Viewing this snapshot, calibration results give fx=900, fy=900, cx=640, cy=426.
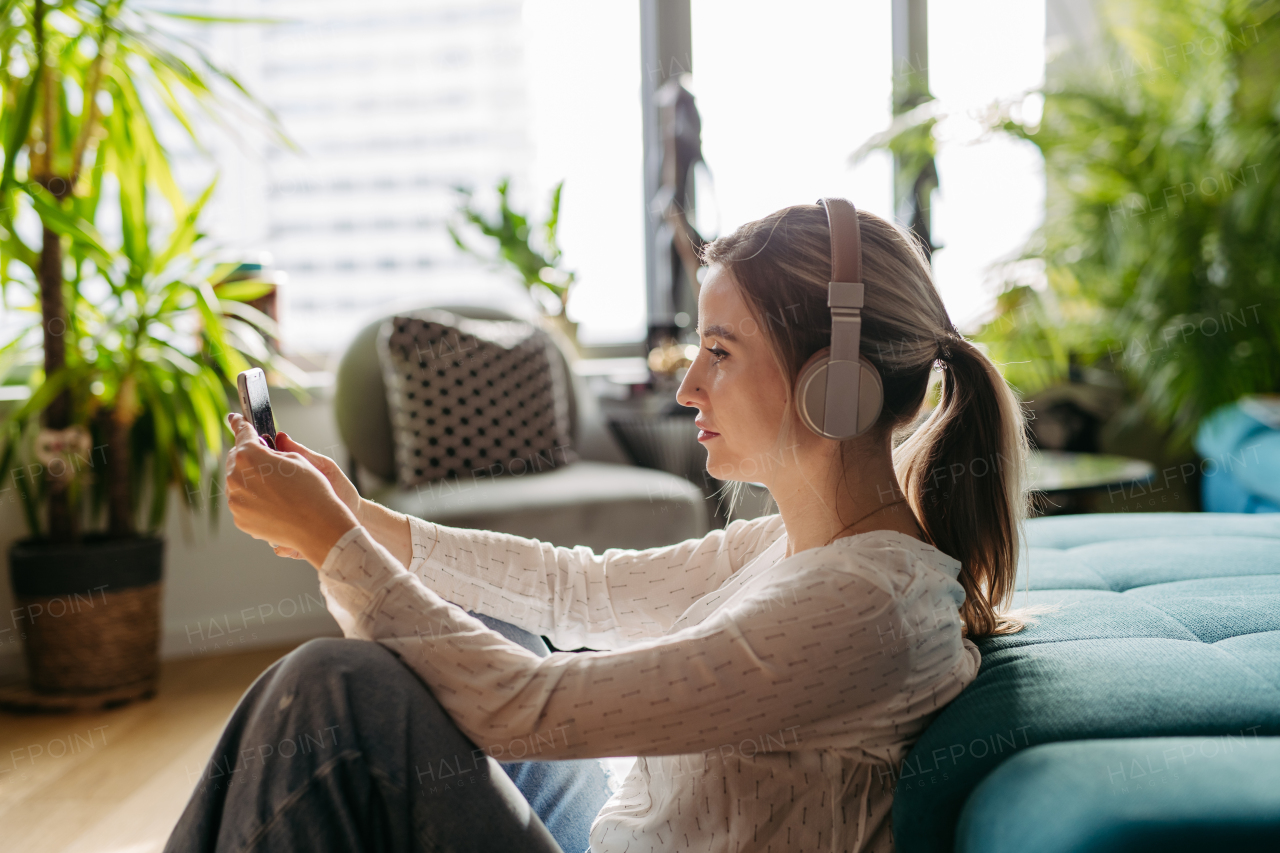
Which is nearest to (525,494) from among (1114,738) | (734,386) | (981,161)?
(734,386)

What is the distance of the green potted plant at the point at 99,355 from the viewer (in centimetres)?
189

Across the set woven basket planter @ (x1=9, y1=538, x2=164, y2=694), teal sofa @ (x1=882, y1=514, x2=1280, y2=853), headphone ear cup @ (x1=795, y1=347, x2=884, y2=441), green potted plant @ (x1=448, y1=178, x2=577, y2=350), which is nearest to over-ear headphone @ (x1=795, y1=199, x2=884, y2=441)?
headphone ear cup @ (x1=795, y1=347, x2=884, y2=441)

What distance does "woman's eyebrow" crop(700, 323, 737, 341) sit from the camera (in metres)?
0.78

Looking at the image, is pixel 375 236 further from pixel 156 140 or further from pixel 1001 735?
pixel 1001 735

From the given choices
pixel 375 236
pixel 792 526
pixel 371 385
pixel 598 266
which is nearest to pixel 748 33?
pixel 598 266

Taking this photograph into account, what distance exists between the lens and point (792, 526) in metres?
0.81

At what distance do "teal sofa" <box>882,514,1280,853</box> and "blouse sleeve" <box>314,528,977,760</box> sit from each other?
8cm

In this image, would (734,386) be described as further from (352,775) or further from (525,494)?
(525,494)

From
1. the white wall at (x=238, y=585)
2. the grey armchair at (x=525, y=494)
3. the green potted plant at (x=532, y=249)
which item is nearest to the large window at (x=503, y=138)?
the green potted plant at (x=532, y=249)

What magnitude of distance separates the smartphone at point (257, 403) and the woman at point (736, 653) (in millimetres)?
35

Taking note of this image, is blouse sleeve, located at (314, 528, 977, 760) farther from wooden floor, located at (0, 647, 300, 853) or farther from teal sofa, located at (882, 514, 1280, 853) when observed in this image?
wooden floor, located at (0, 647, 300, 853)

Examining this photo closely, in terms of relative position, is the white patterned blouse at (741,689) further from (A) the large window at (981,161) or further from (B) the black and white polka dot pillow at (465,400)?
(A) the large window at (981,161)

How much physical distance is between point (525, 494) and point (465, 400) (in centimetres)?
32

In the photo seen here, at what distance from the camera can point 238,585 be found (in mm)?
2473
